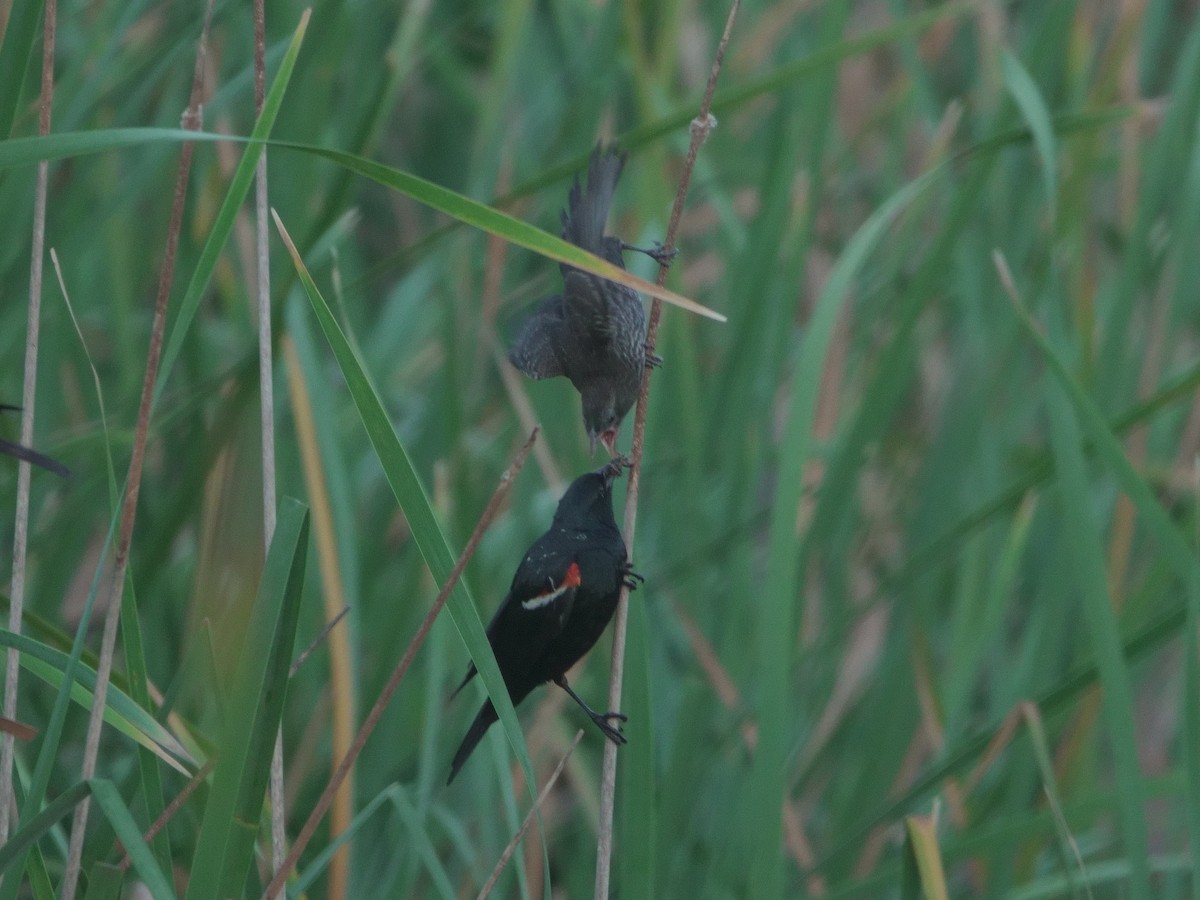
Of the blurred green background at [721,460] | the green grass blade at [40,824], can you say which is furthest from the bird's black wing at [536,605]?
the green grass blade at [40,824]

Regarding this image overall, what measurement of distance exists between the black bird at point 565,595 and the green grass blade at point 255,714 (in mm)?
336

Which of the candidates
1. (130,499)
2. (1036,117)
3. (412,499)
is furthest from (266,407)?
(1036,117)

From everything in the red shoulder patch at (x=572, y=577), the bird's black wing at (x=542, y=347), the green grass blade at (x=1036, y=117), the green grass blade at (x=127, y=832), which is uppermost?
the green grass blade at (x=1036, y=117)

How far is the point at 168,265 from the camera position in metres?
1.07

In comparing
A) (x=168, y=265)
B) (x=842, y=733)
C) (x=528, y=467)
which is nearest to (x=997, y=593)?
(x=842, y=733)

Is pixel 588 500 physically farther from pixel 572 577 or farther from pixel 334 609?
pixel 334 609

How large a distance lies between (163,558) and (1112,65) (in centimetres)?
176

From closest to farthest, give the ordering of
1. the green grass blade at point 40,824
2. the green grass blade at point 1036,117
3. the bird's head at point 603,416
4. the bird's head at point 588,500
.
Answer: the green grass blade at point 40,824, the bird's head at point 588,500, the green grass blade at point 1036,117, the bird's head at point 603,416

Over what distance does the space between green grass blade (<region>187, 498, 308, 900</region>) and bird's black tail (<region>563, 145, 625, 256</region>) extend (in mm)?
694

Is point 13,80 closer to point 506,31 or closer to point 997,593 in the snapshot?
point 506,31

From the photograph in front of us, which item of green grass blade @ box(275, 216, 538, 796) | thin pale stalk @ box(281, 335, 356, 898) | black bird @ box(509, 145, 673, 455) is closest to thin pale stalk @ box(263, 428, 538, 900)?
green grass blade @ box(275, 216, 538, 796)

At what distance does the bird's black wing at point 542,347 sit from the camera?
63.9 inches

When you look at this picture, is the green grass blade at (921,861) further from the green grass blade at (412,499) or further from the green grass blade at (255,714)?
the green grass blade at (255,714)

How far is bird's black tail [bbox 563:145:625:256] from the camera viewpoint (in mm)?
1494
